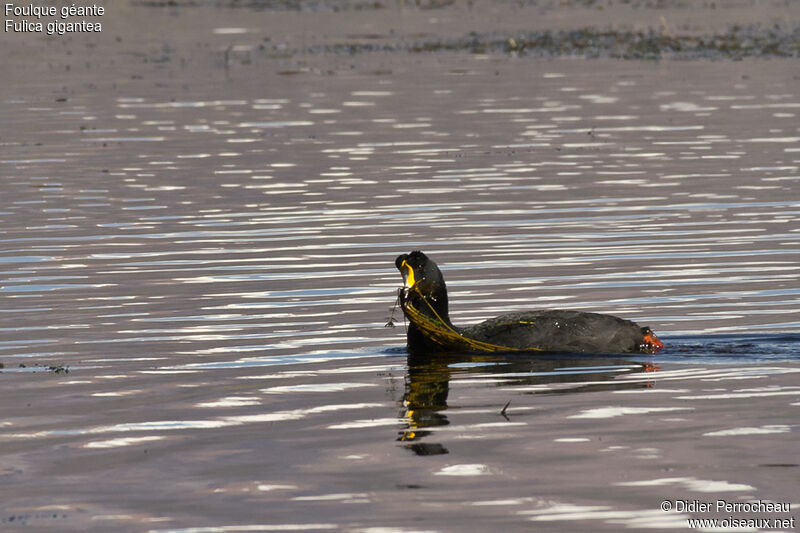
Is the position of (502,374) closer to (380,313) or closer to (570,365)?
(570,365)

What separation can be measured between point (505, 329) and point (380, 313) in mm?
2348

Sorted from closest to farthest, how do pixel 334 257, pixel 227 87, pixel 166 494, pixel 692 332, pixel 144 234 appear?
pixel 166 494
pixel 692 332
pixel 334 257
pixel 144 234
pixel 227 87

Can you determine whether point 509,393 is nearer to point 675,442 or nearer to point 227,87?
point 675,442

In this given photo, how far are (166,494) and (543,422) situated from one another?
9.43 ft

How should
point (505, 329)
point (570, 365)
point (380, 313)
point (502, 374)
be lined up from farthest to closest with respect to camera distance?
1. point (380, 313)
2. point (505, 329)
3. point (570, 365)
4. point (502, 374)

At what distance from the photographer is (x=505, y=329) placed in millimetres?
13852

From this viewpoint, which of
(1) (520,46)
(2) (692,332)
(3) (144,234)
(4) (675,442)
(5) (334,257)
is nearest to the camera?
(4) (675,442)

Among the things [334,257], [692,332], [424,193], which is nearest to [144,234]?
[334,257]

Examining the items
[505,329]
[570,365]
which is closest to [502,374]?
[570,365]

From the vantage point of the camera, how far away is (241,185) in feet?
85.5

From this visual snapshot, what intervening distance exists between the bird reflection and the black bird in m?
0.10

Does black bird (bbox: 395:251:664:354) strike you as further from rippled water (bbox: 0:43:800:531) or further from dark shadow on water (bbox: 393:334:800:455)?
rippled water (bbox: 0:43:800:531)

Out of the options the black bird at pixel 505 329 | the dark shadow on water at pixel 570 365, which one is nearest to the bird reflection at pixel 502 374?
the dark shadow on water at pixel 570 365

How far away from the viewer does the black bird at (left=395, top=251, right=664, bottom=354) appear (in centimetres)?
1345
